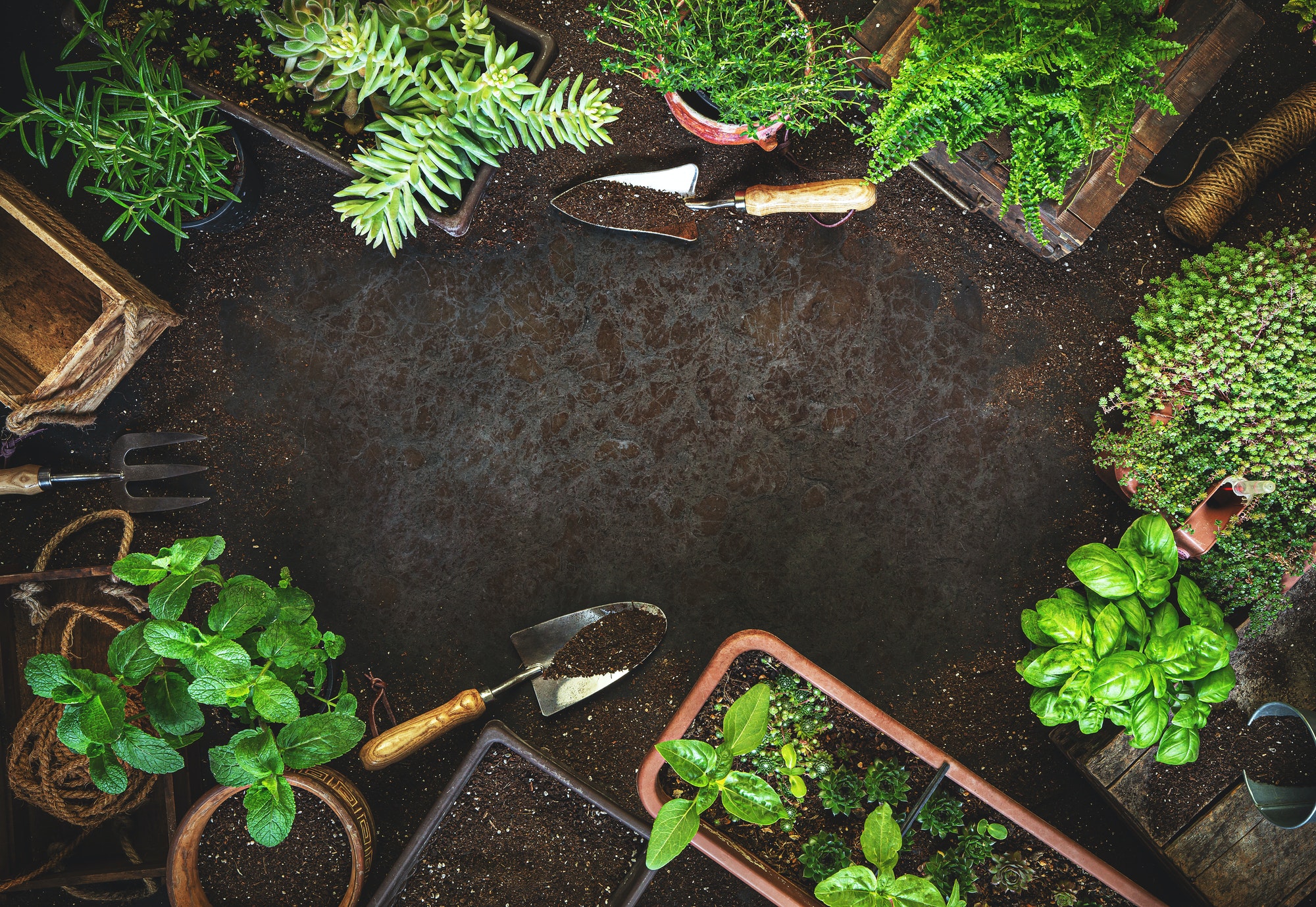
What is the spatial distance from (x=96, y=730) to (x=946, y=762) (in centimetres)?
206

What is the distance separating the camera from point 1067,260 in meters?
2.54

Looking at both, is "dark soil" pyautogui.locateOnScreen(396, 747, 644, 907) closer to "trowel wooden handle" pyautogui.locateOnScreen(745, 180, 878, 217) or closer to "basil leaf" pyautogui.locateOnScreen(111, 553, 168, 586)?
"basil leaf" pyautogui.locateOnScreen(111, 553, 168, 586)

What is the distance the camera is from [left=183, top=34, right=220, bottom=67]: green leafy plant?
87.4 inches

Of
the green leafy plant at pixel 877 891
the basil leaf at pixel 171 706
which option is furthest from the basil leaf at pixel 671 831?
the basil leaf at pixel 171 706

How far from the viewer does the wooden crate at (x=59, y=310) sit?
7.57 feet

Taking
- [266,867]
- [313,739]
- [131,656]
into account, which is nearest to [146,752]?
[131,656]

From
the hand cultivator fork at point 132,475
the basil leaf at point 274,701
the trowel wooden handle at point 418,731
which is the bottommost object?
the hand cultivator fork at point 132,475

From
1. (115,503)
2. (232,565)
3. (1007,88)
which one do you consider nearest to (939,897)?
(1007,88)

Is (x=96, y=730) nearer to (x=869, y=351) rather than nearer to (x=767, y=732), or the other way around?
(x=767, y=732)

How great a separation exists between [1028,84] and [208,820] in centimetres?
297

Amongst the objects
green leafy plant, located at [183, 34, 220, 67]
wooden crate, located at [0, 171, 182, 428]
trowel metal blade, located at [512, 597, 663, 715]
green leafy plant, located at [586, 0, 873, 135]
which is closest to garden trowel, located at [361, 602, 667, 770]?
trowel metal blade, located at [512, 597, 663, 715]

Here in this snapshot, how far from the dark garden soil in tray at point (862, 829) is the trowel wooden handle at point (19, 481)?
2101mm

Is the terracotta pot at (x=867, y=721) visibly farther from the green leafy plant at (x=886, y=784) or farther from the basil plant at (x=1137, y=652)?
the basil plant at (x=1137, y=652)

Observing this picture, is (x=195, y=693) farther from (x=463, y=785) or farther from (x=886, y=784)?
(x=886, y=784)
